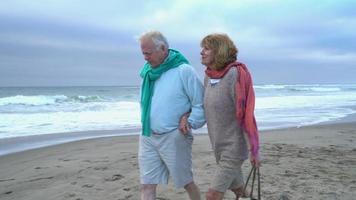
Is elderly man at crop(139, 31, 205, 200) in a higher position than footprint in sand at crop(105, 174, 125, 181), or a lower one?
higher

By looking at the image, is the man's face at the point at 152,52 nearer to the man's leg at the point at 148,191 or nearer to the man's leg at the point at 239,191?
the man's leg at the point at 148,191

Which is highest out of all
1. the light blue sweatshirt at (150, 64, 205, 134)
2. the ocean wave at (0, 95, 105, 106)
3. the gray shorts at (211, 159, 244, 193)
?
the light blue sweatshirt at (150, 64, 205, 134)

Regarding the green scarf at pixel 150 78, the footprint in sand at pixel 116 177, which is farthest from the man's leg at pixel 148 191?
the footprint in sand at pixel 116 177

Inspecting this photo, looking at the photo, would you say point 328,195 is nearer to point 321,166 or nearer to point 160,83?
point 321,166

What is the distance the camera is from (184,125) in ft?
12.0

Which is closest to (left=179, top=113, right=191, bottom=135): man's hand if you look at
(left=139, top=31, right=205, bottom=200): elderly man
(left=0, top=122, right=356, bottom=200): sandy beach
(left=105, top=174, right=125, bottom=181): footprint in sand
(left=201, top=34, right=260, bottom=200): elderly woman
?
(left=139, top=31, right=205, bottom=200): elderly man

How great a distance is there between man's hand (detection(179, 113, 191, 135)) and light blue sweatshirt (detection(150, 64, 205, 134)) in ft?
0.14

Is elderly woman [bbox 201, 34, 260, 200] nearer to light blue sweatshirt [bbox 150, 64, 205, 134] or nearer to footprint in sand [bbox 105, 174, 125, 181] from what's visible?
light blue sweatshirt [bbox 150, 64, 205, 134]

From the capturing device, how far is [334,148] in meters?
9.10

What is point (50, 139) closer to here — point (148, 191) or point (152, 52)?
point (148, 191)

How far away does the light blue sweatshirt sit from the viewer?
3725 millimetres

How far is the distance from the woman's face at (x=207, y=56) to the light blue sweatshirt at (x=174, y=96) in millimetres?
272

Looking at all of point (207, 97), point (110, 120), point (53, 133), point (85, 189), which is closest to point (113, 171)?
point (85, 189)

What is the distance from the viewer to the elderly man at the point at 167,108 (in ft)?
12.2
